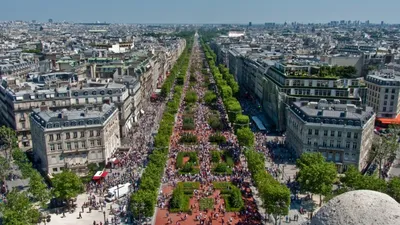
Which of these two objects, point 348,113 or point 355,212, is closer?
point 355,212

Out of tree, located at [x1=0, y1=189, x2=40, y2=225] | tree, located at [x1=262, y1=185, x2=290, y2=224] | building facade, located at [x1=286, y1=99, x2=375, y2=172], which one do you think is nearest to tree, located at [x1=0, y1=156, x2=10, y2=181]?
tree, located at [x1=0, y1=189, x2=40, y2=225]

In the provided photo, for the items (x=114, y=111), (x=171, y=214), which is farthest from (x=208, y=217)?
(x=114, y=111)

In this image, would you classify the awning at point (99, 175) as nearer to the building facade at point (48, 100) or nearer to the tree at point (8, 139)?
the building facade at point (48, 100)


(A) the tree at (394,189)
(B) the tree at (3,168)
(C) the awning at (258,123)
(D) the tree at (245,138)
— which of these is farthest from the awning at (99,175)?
(A) the tree at (394,189)

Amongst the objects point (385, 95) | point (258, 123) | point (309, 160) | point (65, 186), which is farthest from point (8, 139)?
point (385, 95)

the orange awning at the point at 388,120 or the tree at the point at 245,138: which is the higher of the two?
the tree at the point at 245,138

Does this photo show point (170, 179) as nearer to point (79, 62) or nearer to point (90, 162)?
point (90, 162)

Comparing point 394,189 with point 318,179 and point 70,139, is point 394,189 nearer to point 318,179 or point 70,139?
point 318,179
